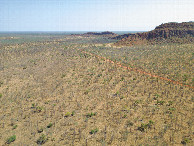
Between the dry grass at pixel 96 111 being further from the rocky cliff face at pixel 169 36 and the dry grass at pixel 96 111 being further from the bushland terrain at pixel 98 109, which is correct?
the rocky cliff face at pixel 169 36

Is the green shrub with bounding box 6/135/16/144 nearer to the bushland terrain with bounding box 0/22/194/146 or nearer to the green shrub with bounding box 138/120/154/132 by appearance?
the bushland terrain with bounding box 0/22/194/146

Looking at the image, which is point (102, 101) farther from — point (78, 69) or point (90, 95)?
point (78, 69)

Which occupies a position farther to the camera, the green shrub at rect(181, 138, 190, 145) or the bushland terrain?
the bushland terrain

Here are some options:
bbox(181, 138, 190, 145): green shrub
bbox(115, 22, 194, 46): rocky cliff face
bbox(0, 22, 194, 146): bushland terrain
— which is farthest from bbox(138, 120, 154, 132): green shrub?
bbox(115, 22, 194, 46): rocky cliff face

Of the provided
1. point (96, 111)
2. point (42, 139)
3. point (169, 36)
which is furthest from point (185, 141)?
point (169, 36)

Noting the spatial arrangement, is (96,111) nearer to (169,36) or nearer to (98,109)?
(98,109)

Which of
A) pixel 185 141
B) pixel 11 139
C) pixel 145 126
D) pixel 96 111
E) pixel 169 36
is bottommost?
pixel 11 139

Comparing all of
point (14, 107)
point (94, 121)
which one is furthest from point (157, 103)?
point (14, 107)

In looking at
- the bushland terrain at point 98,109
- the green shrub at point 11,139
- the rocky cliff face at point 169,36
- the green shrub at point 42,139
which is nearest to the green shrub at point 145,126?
the bushland terrain at point 98,109
